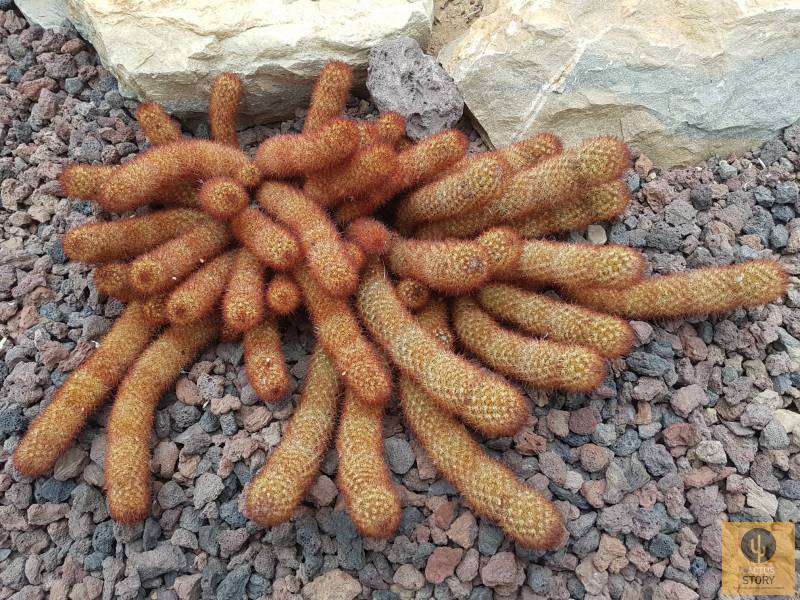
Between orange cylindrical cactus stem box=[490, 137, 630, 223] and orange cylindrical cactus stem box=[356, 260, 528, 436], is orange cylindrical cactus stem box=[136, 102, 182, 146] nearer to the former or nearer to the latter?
orange cylindrical cactus stem box=[356, 260, 528, 436]

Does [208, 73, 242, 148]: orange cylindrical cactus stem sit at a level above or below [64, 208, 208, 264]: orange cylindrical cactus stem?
above

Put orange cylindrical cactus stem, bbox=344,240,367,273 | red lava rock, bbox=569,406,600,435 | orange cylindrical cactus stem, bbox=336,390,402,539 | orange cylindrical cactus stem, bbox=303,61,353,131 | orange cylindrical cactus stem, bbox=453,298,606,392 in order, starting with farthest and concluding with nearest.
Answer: orange cylindrical cactus stem, bbox=303,61,353,131 → red lava rock, bbox=569,406,600,435 → orange cylindrical cactus stem, bbox=344,240,367,273 → orange cylindrical cactus stem, bbox=453,298,606,392 → orange cylindrical cactus stem, bbox=336,390,402,539

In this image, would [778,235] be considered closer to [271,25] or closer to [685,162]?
[685,162]

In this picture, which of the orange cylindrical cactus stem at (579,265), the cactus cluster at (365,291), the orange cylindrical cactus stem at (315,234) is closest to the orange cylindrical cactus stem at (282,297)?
the cactus cluster at (365,291)

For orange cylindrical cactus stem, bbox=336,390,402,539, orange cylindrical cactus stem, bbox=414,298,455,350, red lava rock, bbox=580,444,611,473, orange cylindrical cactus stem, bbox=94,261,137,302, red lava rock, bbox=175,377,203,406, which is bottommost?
red lava rock, bbox=175,377,203,406

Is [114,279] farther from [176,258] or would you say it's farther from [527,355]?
[527,355]

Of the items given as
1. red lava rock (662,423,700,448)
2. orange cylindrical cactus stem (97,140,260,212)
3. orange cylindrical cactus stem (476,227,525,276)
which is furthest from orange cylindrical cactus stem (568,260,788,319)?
orange cylindrical cactus stem (97,140,260,212)

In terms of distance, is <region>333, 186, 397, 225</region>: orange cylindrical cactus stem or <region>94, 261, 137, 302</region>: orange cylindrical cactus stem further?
<region>333, 186, 397, 225</region>: orange cylindrical cactus stem
